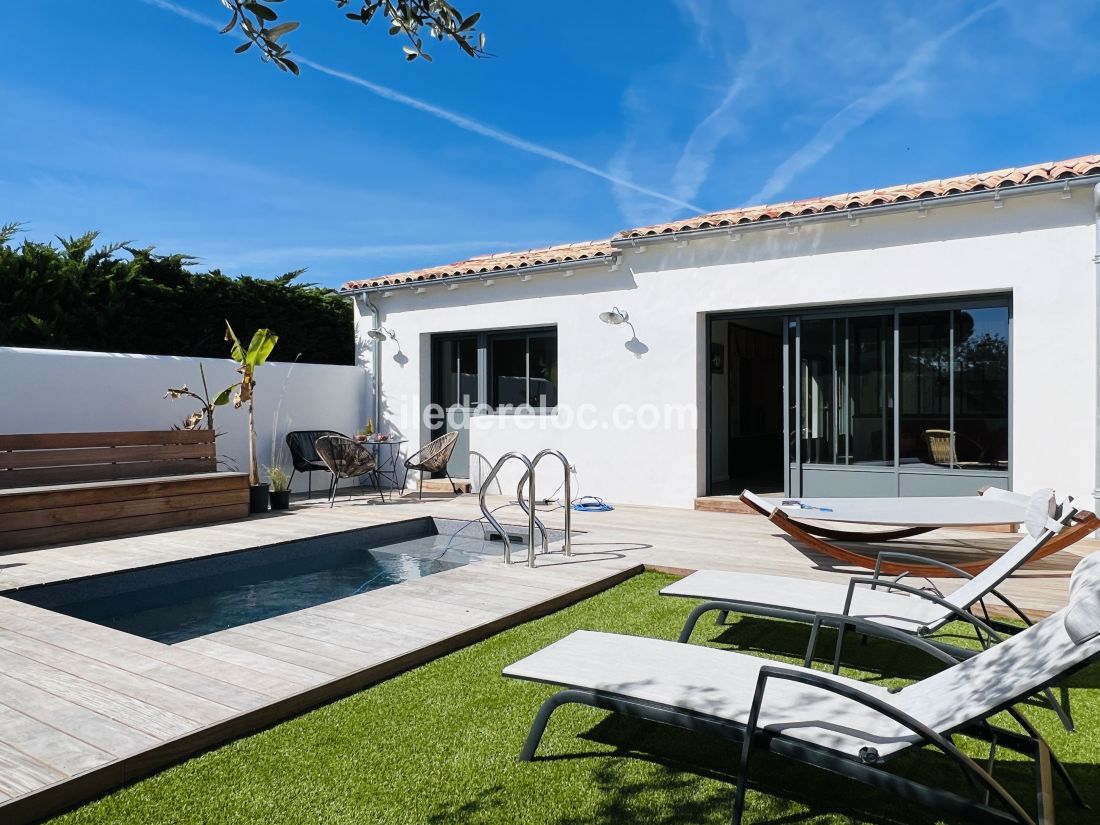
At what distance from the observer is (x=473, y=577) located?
239 inches

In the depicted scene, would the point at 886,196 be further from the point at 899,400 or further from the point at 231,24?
the point at 231,24

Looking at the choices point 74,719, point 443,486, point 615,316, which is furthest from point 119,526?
point 615,316

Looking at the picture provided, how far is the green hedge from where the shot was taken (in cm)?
1079

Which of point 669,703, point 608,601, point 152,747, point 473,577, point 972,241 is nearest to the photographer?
point 669,703

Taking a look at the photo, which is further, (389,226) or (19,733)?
(389,226)

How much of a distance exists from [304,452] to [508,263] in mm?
4550

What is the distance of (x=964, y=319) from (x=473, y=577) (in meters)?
6.68

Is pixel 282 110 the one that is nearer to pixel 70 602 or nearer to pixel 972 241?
pixel 70 602

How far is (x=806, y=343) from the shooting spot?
388 inches

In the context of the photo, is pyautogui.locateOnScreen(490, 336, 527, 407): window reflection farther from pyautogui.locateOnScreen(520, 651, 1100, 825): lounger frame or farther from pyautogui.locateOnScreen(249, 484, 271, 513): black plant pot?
pyautogui.locateOnScreen(520, 651, 1100, 825): lounger frame

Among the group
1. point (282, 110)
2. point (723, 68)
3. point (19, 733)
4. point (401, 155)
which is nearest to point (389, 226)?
point (401, 155)

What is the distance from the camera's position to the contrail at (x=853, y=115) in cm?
1116

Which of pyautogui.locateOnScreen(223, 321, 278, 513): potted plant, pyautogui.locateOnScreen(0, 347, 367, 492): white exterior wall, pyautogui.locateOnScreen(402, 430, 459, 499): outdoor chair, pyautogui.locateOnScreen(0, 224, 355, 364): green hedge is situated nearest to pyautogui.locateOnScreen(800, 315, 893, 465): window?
pyautogui.locateOnScreen(402, 430, 459, 499): outdoor chair

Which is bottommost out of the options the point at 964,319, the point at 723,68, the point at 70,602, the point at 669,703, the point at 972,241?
the point at 70,602
